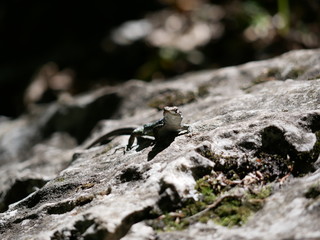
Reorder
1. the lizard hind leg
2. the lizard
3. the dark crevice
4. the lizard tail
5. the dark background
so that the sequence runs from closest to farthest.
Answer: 1. the dark crevice
2. the lizard
3. the lizard hind leg
4. the lizard tail
5. the dark background

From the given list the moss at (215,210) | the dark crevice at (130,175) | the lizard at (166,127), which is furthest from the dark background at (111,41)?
the moss at (215,210)

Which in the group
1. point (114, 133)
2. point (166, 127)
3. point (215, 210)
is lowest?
point (215, 210)

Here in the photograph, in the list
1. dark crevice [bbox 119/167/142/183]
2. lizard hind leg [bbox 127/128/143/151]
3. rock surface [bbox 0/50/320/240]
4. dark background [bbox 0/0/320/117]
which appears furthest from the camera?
dark background [bbox 0/0/320/117]

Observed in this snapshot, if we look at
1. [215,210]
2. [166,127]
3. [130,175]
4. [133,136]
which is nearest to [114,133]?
Result: [133,136]

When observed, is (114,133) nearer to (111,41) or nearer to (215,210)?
(215,210)

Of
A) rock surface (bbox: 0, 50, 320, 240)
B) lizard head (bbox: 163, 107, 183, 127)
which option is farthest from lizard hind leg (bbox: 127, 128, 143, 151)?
lizard head (bbox: 163, 107, 183, 127)

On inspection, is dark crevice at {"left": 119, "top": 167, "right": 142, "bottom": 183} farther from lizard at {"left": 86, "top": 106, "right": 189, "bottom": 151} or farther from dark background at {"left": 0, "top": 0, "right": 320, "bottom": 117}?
dark background at {"left": 0, "top": 0, "right": 320, "bottom": 117}

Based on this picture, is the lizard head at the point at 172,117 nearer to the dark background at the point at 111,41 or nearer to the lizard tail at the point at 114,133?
the lizard tail at the point at 114,133
